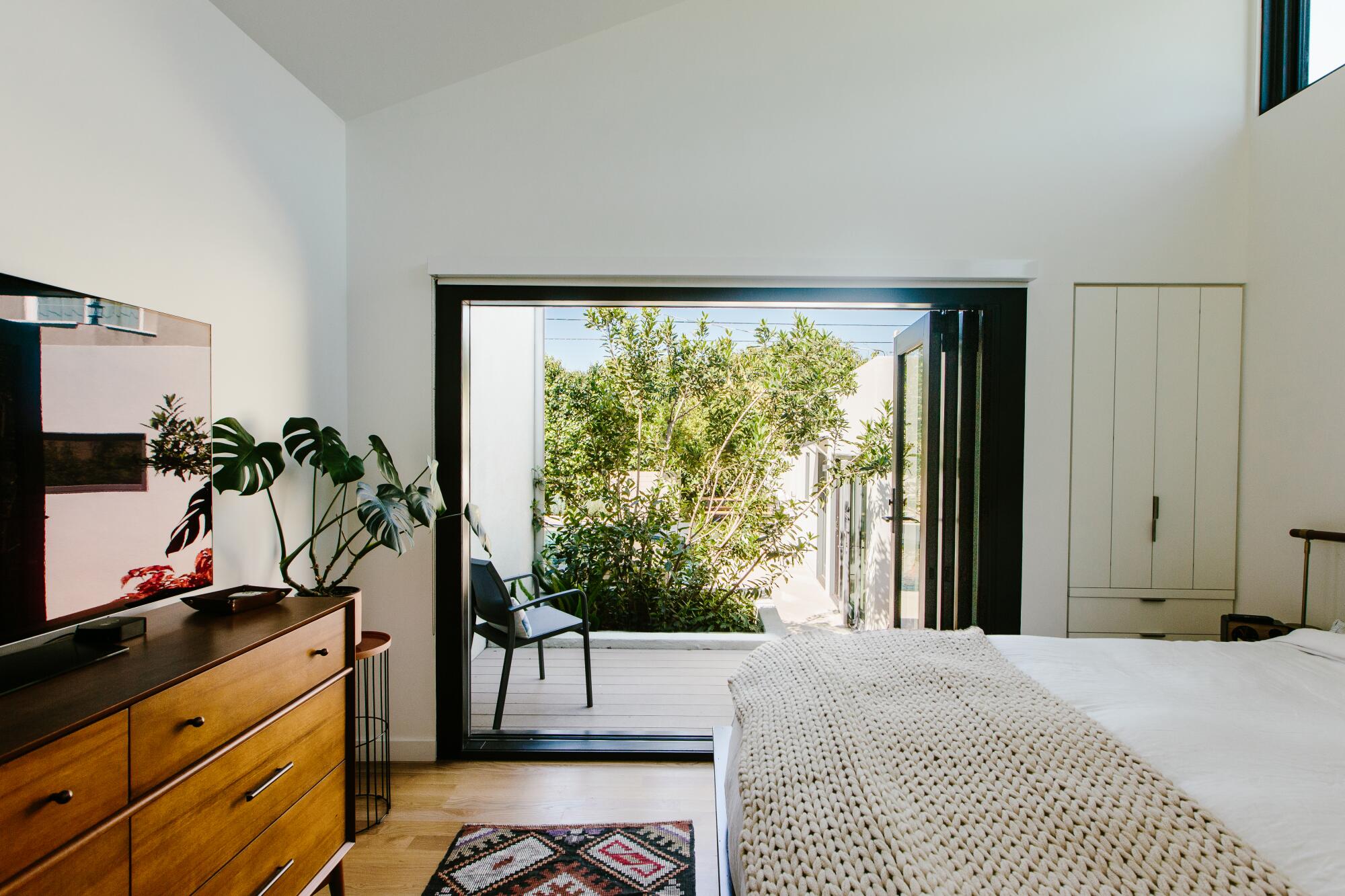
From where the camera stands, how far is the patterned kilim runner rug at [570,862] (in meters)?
1.93

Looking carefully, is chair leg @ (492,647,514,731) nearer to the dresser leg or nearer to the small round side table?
the small round side table

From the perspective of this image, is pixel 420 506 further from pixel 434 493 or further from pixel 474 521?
pixel 474 521

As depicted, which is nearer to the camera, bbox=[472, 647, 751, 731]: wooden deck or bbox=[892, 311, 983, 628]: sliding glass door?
bbox=[892, 311, 983, 628]: sliding glass door

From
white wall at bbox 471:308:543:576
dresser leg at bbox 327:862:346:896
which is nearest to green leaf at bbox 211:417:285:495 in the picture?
dresser leg at bbox 327:862:346:896

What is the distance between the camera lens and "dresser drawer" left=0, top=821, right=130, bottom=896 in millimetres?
993

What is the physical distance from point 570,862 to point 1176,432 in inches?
106

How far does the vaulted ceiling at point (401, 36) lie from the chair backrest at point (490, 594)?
6.38 ft

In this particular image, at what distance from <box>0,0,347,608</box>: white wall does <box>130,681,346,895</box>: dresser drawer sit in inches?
22.9

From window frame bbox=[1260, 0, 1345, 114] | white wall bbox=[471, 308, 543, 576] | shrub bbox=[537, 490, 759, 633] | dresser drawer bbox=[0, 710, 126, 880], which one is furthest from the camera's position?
shrub bbox=[537, 490, 759, 633]

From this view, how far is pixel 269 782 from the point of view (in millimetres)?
1527

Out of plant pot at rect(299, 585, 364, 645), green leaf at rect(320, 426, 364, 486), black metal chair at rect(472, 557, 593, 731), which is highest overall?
green leaf at rect(320, 426, 364, 486)

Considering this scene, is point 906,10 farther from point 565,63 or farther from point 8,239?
point 8,239

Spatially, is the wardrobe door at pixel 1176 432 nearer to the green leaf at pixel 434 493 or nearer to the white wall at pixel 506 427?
the green leaf at pixel 434 493

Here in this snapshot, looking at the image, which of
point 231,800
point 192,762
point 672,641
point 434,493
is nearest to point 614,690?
point 672,641
